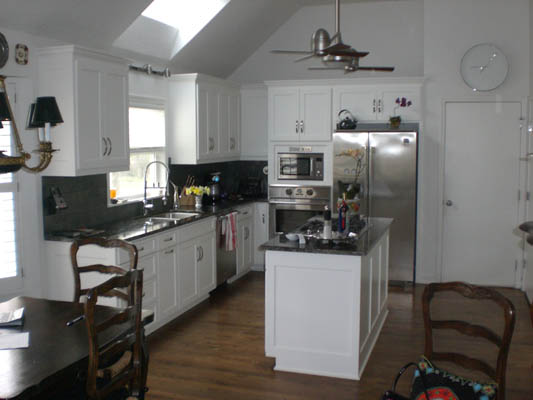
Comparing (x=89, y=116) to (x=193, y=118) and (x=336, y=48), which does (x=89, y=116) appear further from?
(x=336, y=48)

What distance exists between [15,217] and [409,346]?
3272mm

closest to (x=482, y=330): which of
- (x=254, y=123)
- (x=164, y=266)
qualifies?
(x=164, y=266)

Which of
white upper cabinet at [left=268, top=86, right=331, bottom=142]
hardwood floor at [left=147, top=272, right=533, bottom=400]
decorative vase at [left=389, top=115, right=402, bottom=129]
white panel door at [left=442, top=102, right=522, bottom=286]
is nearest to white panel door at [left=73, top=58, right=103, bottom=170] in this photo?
hardwood floor at [left=147, top=272, right=533, bottom=400]

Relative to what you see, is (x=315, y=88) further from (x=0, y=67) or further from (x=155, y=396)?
(x=155, y=396)

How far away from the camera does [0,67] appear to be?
12.9 feet

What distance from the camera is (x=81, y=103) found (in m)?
4.26

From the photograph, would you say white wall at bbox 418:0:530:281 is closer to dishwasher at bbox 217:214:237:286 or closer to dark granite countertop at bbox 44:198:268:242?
dishwasher at bbox 217:214:237:286

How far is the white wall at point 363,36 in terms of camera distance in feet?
23.2

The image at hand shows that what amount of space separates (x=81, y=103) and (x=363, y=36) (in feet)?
13.8

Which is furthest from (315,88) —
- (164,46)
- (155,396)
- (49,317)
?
(49,317)

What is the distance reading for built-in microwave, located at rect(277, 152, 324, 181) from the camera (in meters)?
6.92

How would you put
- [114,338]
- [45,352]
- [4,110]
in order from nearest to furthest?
[4,110] < [45,352] < [114,338]

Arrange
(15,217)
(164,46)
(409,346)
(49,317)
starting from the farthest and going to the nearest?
1. (164,46)
2. (409,346)
3. (15,217)
4. (49,317)

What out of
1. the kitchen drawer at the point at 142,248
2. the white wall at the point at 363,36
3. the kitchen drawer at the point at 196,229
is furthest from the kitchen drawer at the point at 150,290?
the white wall at the point at 363,36
